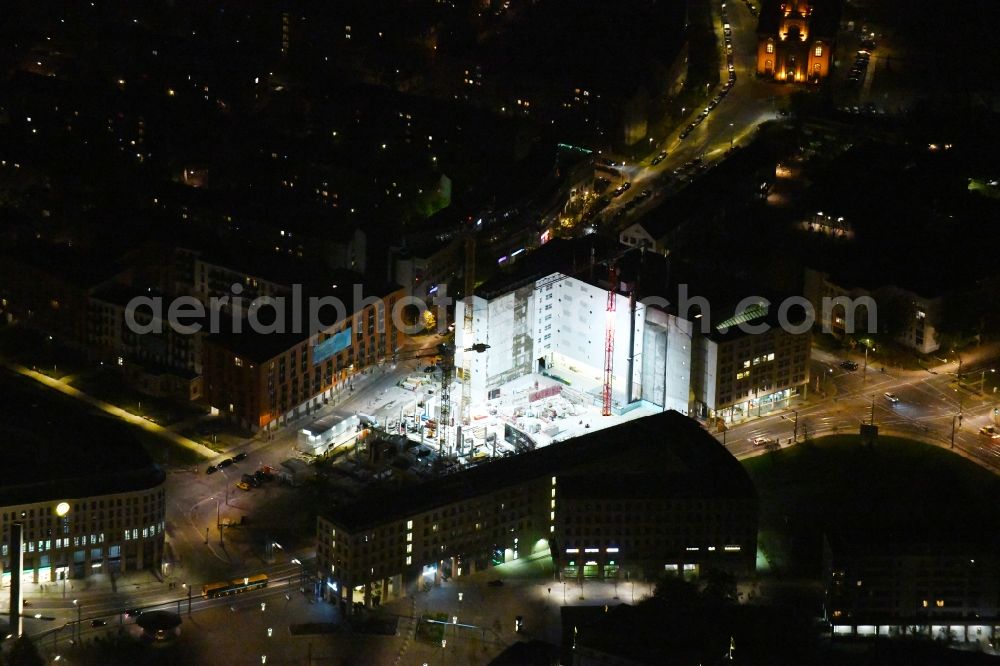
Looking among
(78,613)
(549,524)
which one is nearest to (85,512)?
(78,613)

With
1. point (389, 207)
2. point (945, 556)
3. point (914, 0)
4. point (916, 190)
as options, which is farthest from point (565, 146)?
point (945, 556)

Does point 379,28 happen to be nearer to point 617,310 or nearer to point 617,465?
point 617,310

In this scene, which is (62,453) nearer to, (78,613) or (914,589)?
(78,613)

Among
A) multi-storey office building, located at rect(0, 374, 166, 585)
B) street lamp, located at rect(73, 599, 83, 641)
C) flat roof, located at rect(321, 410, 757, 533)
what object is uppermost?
flat roof, located at rect(321, 410, 757, 533)

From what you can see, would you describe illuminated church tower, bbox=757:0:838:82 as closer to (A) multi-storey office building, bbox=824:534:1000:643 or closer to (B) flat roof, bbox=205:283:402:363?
(B) flat roof, bbox=205:283:402:363

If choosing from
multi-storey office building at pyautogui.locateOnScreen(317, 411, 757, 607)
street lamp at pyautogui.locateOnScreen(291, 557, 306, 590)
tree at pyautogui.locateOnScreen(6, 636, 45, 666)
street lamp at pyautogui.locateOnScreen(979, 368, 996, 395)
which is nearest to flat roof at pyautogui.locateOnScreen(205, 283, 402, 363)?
street lamp at pyautogui.locateOnScreen(291, 557, 306, 590)

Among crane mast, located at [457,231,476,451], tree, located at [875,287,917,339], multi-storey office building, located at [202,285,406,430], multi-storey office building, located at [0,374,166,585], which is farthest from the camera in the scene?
tree, located at [875,287,917,339]
